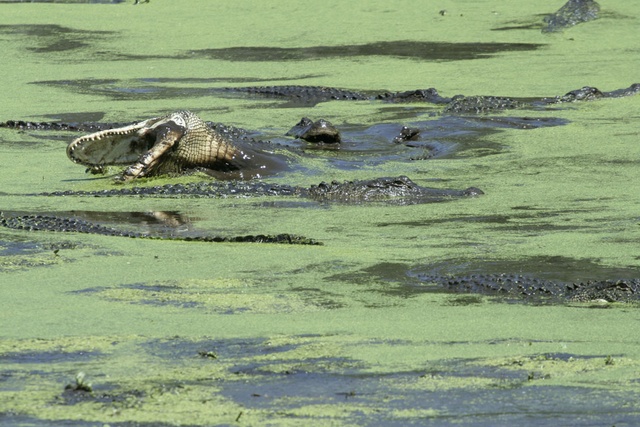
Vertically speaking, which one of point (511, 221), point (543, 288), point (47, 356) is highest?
point (47, 356)

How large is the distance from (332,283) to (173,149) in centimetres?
241

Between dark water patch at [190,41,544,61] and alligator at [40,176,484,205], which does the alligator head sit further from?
dark water patch at [190,41,544,61]

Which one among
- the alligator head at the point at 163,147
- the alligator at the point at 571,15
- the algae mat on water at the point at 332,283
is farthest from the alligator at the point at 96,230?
the alligator at the point at 571,15

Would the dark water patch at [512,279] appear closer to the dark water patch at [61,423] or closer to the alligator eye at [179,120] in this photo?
the dark water patch at [61,423]

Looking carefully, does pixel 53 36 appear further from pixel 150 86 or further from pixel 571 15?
pixel 571 15

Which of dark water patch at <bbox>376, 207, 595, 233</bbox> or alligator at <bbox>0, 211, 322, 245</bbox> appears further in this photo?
dark water patch at <bbox>376, 207, 595, 233</bbox>

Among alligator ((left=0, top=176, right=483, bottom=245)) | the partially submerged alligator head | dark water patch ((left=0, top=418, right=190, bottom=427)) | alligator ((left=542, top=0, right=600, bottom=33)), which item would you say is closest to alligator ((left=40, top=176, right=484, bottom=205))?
alligator ((left=0, top=176, right=483, bottom=245))

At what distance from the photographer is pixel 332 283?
4020mm

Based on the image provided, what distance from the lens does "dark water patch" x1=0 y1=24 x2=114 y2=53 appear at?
10906 mm

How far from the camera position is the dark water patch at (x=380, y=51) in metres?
10.4

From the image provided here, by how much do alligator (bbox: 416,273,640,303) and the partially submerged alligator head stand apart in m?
2.49

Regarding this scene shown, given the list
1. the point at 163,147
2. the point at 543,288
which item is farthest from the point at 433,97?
the point at 543,288

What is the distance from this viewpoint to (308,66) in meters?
10.1

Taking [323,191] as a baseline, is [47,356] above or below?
above
